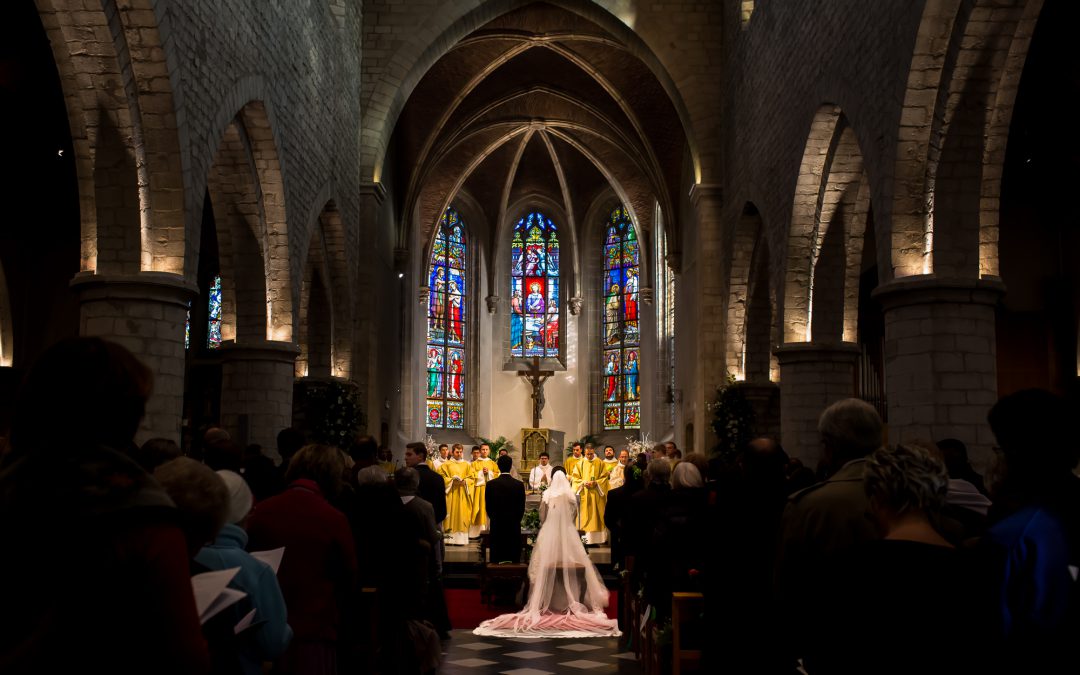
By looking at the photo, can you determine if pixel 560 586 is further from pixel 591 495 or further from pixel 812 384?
pixel 591 495

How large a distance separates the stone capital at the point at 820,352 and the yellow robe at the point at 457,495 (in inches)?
286

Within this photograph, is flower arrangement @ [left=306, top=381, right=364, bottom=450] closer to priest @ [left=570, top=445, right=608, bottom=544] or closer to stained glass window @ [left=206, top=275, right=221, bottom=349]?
priest @ [left=570, top=445, right=608, bottom=544]

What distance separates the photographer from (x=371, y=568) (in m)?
6.12

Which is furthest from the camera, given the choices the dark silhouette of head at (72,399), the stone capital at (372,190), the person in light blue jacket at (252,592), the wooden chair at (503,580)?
the stone capital at (372,190)

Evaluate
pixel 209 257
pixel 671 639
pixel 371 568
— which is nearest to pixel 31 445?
pixel 371 568

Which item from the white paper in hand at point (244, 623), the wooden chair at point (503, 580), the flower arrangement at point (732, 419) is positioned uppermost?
the flower arrangement at point (732, 419)

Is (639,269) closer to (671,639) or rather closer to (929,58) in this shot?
(929,58)

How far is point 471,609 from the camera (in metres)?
11.5

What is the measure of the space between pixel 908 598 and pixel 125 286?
24.4 ft

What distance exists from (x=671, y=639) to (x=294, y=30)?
9396 mm

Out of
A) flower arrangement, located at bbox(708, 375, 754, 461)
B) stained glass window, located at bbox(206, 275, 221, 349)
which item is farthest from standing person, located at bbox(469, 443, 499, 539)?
stained glass window, located at bbox(206, 275, 221, 349)

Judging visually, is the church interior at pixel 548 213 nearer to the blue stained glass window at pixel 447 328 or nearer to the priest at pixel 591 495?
the blue stained glass window at pixel 447 328

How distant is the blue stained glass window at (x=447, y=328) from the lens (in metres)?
30.3

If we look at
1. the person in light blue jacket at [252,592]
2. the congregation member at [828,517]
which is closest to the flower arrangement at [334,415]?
the person in light blue jacket at [252,592]
